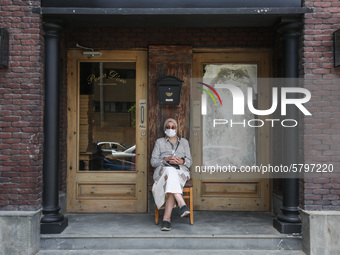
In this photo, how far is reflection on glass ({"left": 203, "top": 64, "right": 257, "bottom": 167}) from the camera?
6.63 m

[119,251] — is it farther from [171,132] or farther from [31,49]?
[31,49]

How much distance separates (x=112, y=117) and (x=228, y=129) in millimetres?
1991

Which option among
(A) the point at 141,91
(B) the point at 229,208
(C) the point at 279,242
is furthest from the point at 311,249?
(A) the point at 141,91

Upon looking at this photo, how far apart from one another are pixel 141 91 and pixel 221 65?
1447mm

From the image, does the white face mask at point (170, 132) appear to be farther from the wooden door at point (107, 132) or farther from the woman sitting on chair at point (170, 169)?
the wooden door at point (107, 132)

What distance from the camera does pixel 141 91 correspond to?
21.3ft

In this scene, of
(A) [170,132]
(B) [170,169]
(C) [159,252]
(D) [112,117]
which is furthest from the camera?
(D) [112,117]

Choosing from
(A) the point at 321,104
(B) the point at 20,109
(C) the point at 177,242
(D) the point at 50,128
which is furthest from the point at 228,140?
(B) the point at 20,109

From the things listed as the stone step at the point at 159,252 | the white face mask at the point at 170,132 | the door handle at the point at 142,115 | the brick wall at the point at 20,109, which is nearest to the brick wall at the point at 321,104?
the stone step at the point at 159,252

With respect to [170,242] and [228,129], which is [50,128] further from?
[228,129]

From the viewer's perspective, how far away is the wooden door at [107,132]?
6.45 meters

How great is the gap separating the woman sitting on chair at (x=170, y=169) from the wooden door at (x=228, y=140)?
672 mm

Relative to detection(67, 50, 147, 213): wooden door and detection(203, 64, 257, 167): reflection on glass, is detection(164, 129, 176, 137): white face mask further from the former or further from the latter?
detection(203, 64, 257, 167): reflection on glass

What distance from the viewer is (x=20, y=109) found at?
16.4 ft
